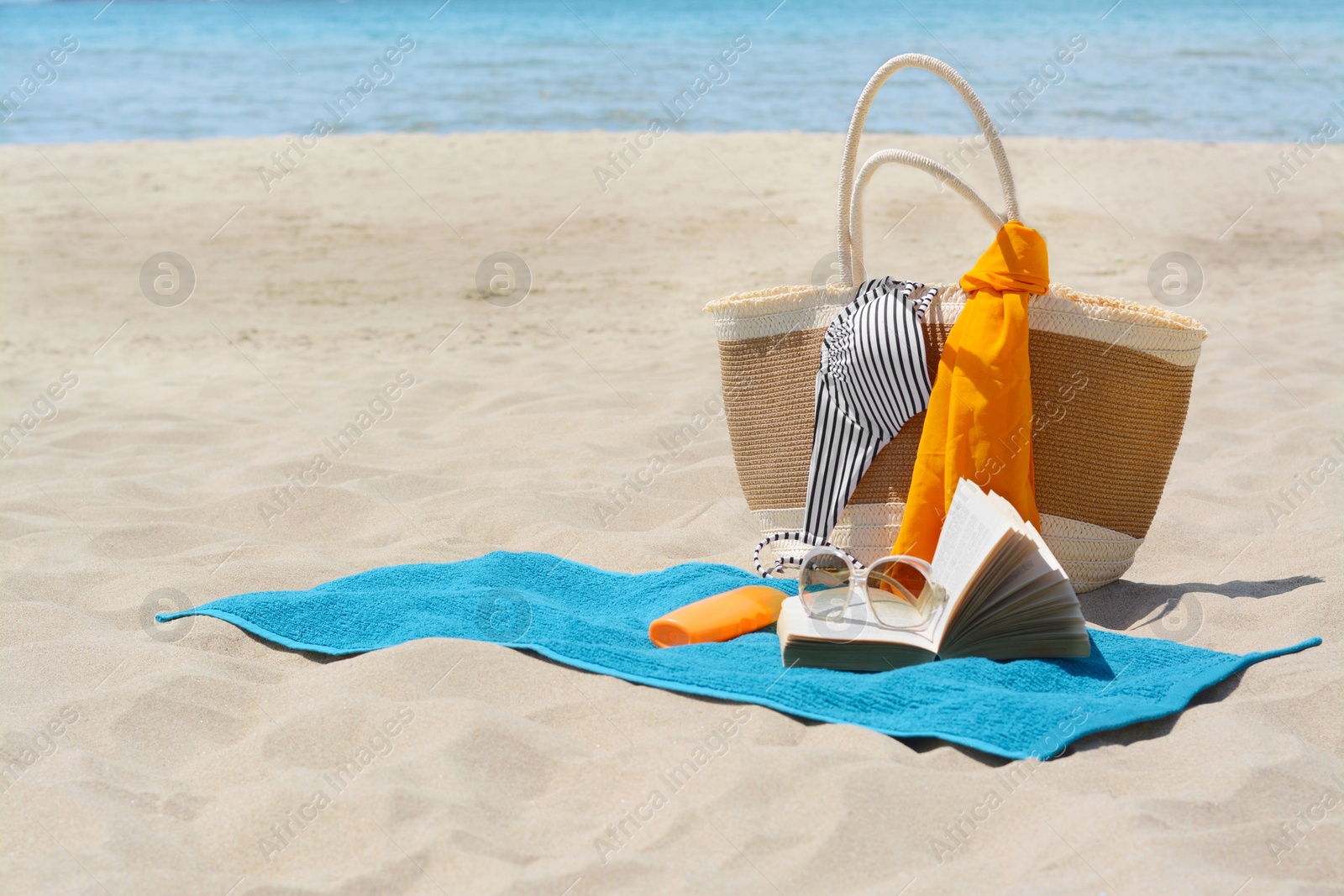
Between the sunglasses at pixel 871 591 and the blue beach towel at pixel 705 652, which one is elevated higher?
the sunglasses at pixel 871 591

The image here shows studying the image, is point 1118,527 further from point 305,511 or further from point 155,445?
point 155,445

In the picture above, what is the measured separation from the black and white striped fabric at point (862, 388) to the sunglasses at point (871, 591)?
23 cm

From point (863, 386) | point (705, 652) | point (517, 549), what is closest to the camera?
point (705, 652)

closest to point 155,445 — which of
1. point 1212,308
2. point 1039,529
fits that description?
point 1039,529

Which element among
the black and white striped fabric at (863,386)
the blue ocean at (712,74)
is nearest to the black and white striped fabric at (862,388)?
the black and white striped fabric at (863,386)

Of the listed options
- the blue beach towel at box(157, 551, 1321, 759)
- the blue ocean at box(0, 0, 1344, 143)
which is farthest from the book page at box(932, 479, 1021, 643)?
the blue ocean at box(0, 0, 1344, 143)

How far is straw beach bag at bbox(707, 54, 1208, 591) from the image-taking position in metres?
2.80

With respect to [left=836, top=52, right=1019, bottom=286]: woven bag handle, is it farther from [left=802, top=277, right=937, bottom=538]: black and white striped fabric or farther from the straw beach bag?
[left=802, top=277, right=937, bottom=538]: black and white striped fabric

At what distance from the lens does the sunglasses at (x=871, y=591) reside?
2527 mm

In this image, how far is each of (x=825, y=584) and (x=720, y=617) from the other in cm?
27

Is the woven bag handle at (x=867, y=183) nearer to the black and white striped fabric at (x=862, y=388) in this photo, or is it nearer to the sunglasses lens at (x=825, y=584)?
the black and white striped fabric at (x=862, y=388)

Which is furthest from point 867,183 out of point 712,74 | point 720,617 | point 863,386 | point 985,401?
point 712,74

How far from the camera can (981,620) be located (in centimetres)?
243

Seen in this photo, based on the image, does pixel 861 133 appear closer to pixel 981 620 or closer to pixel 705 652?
pixel 981 620
